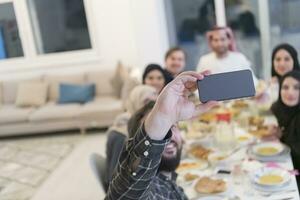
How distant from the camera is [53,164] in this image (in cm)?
438

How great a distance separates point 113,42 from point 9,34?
1644mm

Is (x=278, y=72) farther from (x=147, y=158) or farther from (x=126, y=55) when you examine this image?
(x=126, y=55)

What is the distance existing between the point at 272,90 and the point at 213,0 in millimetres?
2414

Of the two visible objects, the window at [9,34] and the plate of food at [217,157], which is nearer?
the plate of food at [217,157]

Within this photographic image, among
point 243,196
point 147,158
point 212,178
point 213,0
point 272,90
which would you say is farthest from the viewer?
point 213,0

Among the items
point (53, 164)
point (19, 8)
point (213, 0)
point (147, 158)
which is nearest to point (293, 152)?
point (147, 158)

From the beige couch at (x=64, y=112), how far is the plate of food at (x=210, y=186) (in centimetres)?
292

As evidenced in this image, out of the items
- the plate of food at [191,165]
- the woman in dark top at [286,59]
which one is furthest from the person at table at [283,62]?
the plate of food at [191,165]

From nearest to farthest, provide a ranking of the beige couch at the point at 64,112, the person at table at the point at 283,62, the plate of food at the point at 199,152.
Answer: the plate of food at the point at 199,152 → the person at table at the point at 283,62 → the beige couch at the point at 64,112

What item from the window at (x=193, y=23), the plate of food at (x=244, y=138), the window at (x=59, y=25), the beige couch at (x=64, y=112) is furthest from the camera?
the window at (x=59, y=25)

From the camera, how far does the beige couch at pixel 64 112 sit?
4.97 m

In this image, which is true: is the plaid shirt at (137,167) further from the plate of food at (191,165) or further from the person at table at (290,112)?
Result: the person at table at (290,112)

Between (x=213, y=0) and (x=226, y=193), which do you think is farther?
(x=213, y=0)

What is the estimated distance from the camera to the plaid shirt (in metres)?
1.13
